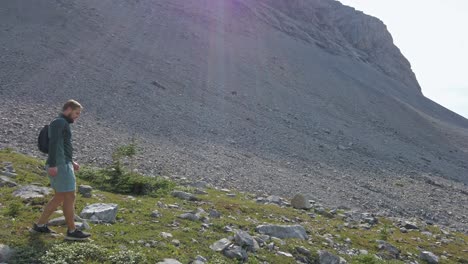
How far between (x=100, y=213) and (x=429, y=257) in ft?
37.3

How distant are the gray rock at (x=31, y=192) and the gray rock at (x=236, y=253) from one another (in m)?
5.26

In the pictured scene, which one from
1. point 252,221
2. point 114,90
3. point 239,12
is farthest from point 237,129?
point 239,12

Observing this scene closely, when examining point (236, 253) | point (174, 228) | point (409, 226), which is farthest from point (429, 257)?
point (174, 228)

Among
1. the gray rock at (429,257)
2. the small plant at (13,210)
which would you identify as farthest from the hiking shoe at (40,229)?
the gray rock at (429,257)

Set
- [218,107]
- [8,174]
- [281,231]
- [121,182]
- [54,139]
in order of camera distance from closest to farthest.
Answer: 1. [54,139]
2. [281,231]
3. [8,174]
4. [121,182]
5. [218,107]

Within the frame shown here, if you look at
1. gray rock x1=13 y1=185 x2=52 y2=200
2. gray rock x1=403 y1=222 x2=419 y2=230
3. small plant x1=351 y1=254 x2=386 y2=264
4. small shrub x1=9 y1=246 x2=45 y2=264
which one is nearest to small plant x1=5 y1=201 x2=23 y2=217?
gray rock x1=13 y1=185 x2=52 y2=200

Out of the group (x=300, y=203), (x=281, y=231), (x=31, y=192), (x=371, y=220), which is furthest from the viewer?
(x=371, y=220)

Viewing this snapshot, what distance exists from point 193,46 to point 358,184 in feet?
123

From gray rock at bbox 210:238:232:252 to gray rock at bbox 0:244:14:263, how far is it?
15.0ft

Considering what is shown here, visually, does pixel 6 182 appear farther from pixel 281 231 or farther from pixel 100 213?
pixel 281 231

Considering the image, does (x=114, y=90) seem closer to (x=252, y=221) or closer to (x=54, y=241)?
(x=252, y=221)

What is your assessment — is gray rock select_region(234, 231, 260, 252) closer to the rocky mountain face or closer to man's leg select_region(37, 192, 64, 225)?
man's leg select_region(37, 192, 64, 225)

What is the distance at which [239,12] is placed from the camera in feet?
312

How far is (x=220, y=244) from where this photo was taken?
1145 cm
